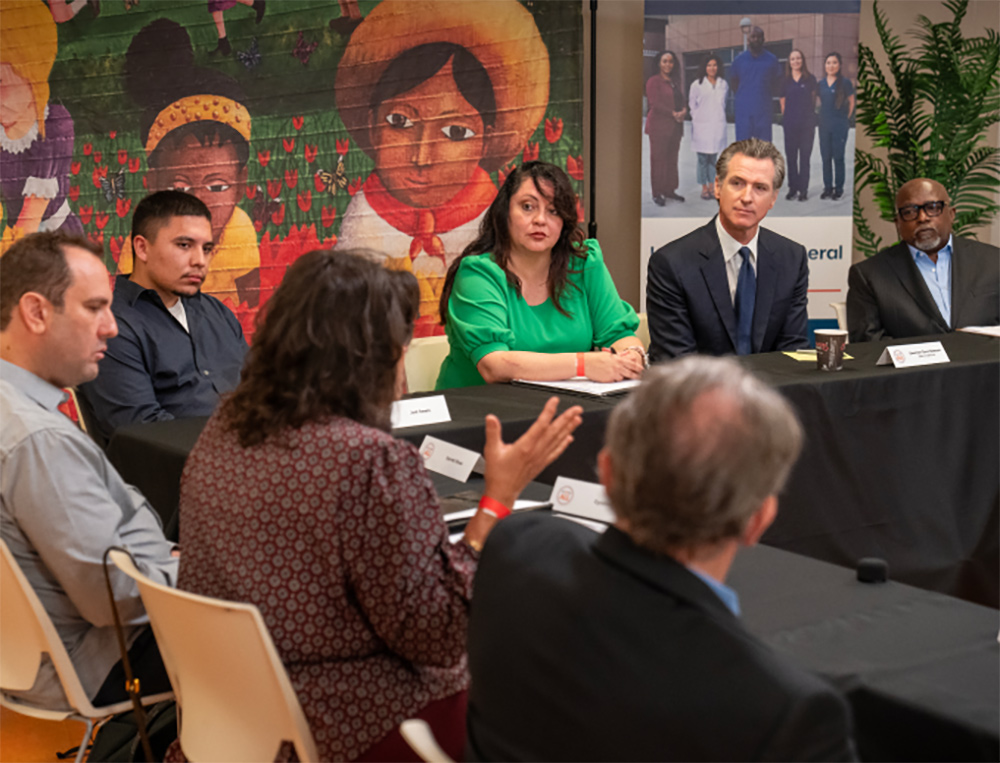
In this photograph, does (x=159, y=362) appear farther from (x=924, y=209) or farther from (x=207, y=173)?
(x=924, y=209)

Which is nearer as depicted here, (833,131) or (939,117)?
(833,131)

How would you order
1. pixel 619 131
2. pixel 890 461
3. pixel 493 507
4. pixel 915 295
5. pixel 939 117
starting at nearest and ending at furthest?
pixel 493 507 < pixel 890 461 < pixel 915 295 < pixel 939 117 < pixel 619 131

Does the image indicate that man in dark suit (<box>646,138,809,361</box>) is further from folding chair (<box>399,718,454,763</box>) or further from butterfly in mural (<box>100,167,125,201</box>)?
butterfly in mural (<box>100,167,125,201</box>)

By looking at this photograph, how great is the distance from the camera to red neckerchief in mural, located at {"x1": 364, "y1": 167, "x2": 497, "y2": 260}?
459 cm

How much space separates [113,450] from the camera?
7.34 ft

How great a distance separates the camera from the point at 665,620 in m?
0.85

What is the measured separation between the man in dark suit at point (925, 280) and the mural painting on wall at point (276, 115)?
159cm

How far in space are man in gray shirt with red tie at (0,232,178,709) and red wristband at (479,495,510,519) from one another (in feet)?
1.95

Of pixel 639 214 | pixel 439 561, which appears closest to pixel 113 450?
pixel 439 561

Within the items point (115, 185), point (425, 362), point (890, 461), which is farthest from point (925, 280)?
point (115, 185)

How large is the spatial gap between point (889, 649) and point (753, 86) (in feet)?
13.2

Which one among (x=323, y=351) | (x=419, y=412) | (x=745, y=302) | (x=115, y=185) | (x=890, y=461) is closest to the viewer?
(x=323, y=351)

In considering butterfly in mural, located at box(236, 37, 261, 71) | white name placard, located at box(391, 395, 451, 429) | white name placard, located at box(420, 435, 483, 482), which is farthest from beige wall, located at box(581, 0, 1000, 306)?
white name placard, located at box(420, 435, 483, 482)

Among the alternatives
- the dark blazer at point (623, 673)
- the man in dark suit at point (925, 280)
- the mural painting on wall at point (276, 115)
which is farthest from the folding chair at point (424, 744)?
the mural painting on wall at point (276, 115)
